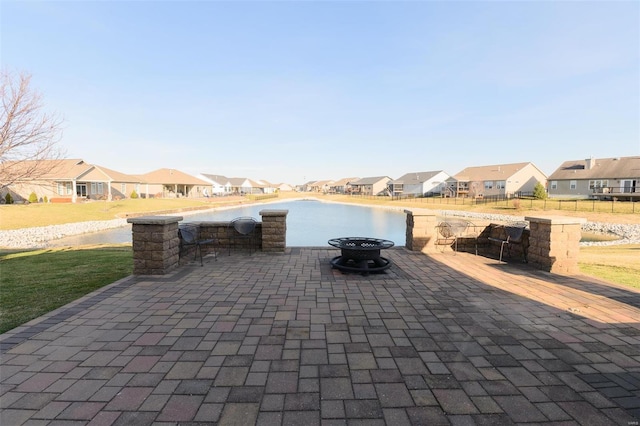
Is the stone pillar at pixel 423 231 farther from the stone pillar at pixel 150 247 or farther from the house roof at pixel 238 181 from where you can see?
the house roof at pixel 238 181

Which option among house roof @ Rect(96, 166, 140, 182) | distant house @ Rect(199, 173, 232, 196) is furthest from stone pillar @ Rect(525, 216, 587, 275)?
distant house @ Rect(199, 173, 232, 196)

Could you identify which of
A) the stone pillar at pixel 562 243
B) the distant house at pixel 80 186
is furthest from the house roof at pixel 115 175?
the stone pillar at pixel 562 243

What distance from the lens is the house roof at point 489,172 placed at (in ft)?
168

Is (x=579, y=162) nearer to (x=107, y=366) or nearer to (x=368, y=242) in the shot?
(x=368, y=242)

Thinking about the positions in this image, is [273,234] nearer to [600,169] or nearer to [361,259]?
[361,259]

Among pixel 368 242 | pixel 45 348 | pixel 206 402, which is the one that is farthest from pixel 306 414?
pixel 368 242

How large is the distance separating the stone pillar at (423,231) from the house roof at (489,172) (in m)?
50.8

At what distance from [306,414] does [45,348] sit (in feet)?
9.70

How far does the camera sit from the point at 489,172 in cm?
5547

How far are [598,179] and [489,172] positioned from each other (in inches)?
642

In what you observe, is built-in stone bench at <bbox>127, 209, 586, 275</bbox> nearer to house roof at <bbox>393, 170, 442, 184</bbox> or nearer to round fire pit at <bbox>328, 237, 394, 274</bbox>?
round fire pit at <bbox>328, 237, 394, 274</bbox>

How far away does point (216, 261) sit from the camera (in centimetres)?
712

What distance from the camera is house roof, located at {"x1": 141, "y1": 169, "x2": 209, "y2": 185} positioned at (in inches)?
1976

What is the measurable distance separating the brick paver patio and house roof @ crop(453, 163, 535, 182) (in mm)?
54189
